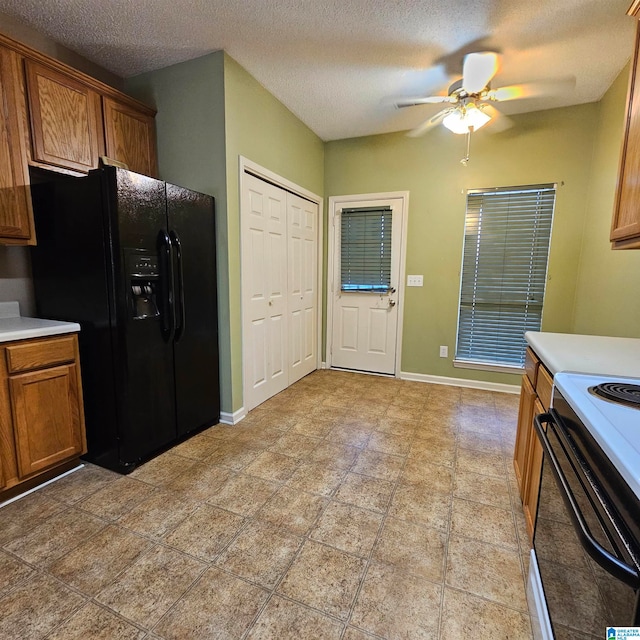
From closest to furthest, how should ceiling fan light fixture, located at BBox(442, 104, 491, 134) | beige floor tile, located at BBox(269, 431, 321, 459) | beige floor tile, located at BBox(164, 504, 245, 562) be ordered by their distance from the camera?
beige floor tile, located at BBox(164, 504, 245, 562), beige floor tile, located at BBox(269, 431, 321, 459), ceiling fan light fixture, located at BBox(442, 104, 491, 134)

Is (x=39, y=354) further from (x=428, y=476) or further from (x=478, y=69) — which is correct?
(x=478, y=69)

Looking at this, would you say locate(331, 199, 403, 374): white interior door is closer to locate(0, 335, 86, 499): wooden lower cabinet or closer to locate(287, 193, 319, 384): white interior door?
locate(287, 193, 319, 384): white interior door

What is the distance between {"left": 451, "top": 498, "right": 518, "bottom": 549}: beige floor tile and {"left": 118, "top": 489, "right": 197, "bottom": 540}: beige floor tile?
134cm

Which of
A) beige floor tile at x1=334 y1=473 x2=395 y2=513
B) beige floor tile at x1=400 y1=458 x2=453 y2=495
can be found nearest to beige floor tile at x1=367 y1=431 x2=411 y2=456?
beige floor tile at x1=400 y1=458 x2=453 y2=495

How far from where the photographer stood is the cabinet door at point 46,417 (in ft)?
5.81

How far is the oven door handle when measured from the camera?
56 cm

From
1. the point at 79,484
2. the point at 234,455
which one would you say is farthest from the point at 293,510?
the point at 79,484

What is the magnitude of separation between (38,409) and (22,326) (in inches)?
18.3

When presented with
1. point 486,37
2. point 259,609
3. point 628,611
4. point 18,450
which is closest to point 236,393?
point 18,450

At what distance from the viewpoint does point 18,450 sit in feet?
5.80

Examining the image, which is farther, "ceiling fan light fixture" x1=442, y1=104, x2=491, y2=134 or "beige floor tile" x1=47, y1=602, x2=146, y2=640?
"ceiling fan light fixture" x1=442, y1=104, x2=491, y2=134

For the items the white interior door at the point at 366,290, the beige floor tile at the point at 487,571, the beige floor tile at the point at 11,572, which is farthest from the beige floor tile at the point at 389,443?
the beige floor tile at the point at 11,572

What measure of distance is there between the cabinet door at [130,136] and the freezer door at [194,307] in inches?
24.5

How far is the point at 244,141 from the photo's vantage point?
103 inches
